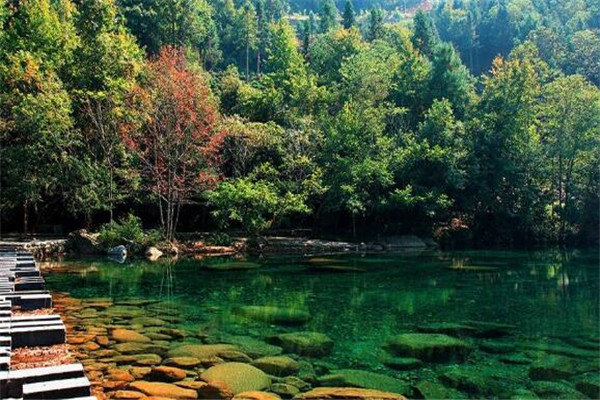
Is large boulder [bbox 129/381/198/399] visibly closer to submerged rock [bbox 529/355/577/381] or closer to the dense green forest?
submerged rock [bbox 529/355/577/381]

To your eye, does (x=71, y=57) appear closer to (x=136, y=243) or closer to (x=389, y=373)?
(x=136, y=243)

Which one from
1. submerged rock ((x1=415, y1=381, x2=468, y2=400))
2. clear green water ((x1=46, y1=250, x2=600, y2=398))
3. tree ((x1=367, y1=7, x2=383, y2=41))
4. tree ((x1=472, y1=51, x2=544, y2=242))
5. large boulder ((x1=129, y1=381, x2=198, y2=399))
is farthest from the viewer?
tree ((x1=367, y1=7, x2=383, y2=41))

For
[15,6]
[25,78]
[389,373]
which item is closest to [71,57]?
[25,78]

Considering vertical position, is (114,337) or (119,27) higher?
(119,27)

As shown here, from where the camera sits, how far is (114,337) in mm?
9625

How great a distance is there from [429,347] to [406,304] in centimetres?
470

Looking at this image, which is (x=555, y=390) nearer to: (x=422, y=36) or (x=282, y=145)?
(x=282, y=145)

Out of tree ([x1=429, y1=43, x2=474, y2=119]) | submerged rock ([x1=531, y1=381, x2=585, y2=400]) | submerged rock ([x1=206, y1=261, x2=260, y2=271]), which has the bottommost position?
submerged rock ([x1=531, y1=381, x2=585, y2=400])

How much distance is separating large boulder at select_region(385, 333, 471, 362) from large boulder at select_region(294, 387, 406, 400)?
2.03 metres

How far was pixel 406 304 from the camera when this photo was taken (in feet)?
46.1

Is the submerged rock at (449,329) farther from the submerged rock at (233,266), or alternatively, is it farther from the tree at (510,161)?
the tree at (510,161)

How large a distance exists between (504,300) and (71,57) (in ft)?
88.9

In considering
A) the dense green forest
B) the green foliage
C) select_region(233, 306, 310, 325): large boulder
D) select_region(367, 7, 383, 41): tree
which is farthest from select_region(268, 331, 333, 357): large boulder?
select_region(367, 7, 383, 41): tree

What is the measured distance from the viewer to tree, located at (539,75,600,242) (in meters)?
34.2
